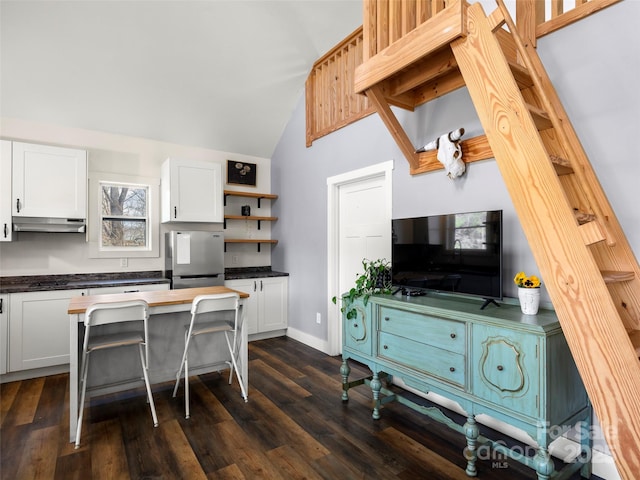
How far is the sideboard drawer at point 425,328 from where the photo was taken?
2092 millimetres

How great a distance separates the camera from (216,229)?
498 centimetres

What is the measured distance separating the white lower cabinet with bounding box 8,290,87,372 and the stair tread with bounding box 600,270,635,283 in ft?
14.2

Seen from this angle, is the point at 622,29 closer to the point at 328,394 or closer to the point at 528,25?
the point at 528,25

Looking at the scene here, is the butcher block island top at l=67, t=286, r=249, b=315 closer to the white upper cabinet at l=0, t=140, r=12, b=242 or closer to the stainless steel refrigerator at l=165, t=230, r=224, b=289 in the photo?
the stainless steel refrigerator at l=165, t=230, r=224, b=289

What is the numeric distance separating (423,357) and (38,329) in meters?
3.61

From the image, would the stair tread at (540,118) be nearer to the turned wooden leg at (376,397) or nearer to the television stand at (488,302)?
the television stand at (488,302)

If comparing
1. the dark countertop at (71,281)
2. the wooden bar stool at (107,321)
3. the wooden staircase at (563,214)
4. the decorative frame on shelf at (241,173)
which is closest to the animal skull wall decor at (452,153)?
the wooden staircase at (563,214)

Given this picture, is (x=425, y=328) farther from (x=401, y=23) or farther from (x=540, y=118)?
(x=401, y=23)

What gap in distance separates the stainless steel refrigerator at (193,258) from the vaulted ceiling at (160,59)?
1432 millimetres

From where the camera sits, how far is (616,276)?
5.34 feet

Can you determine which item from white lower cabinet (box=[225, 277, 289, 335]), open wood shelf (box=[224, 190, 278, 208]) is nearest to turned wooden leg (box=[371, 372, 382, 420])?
white lower cabinet (box=[225, 277, 289, 335])

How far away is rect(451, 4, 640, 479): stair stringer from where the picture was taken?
4.33ft

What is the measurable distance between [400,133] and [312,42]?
6.85 ft

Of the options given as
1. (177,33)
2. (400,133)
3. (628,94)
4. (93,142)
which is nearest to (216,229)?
(93,142)
